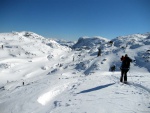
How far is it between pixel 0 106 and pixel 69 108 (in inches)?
244

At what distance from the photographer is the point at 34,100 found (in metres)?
10.5

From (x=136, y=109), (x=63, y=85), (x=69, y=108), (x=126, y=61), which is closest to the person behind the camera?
(x=136, y=109)

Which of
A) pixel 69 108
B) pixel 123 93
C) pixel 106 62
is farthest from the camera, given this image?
pixel 106 62

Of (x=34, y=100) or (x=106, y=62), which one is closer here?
(x=34, y=100)

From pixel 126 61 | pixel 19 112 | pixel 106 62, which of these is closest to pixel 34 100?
pixel 19 112

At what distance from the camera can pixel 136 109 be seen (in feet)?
24.6

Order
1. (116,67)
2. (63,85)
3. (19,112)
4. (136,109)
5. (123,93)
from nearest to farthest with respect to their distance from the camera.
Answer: (136,109)
(19,112)
(123,93)
(63,85)
(116,67)

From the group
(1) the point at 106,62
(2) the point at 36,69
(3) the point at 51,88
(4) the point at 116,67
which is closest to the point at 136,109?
(3) the point at 51,88

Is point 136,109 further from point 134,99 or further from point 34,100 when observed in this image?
point 34,100

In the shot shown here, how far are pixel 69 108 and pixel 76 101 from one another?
1004 mm

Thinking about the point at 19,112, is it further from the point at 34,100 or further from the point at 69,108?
the point at 69,108

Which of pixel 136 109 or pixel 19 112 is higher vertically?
pixel 136 109

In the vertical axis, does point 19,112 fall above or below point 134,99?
below

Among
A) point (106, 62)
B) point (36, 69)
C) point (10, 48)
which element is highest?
point (10, 48)
